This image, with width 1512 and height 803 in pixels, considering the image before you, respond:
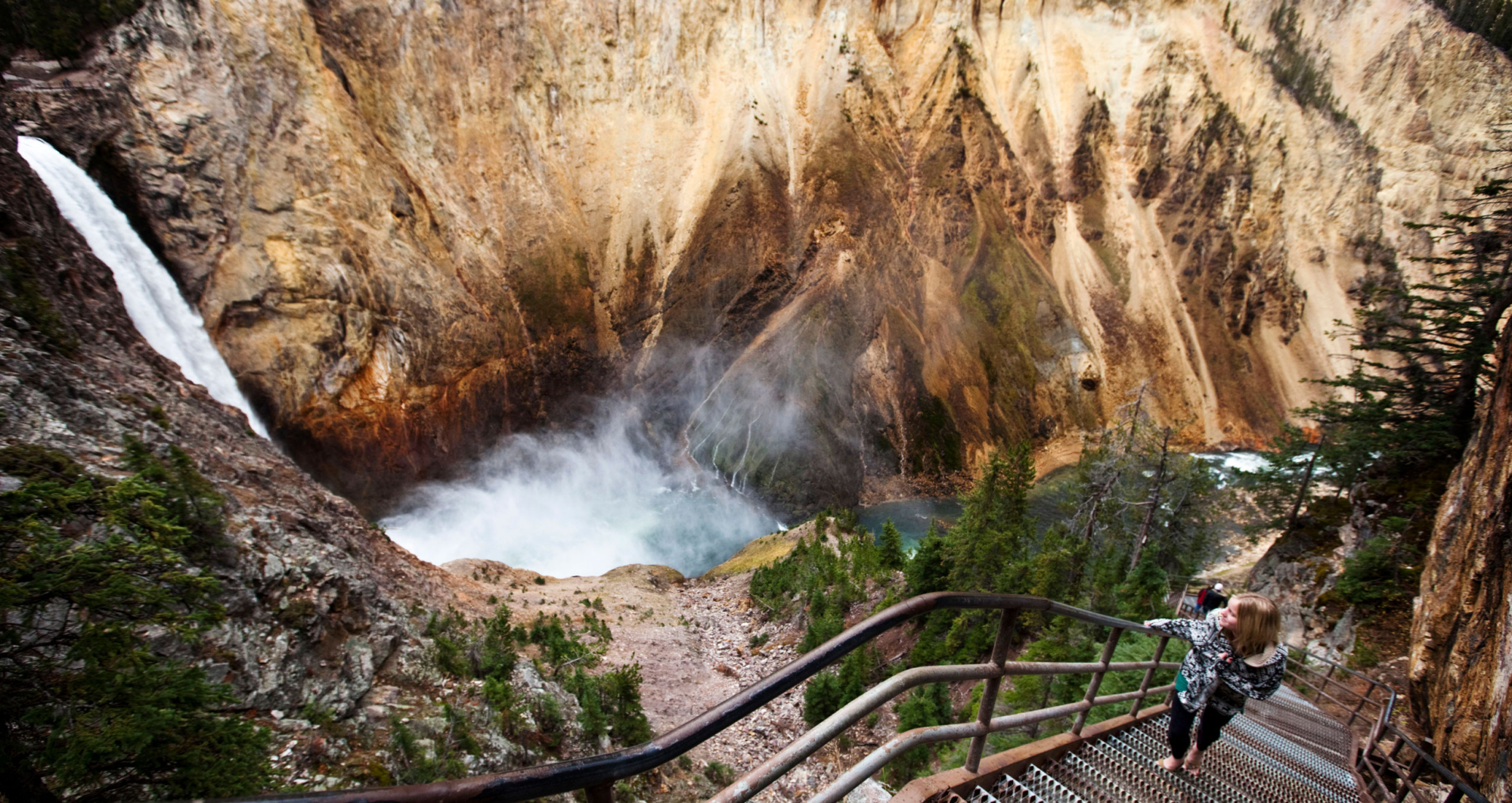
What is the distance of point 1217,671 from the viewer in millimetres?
3311

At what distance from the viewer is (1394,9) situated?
2944cm

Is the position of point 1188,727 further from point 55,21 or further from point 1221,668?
point 55,21

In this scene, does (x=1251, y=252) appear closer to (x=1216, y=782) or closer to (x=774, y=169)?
(x=774, y=169)

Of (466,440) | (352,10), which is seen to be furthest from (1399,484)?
(352,10)

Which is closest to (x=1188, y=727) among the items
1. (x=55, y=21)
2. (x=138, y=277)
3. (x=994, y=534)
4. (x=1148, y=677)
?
(x=1148, y=677)

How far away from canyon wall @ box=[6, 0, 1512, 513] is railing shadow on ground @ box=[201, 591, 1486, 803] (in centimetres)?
2029

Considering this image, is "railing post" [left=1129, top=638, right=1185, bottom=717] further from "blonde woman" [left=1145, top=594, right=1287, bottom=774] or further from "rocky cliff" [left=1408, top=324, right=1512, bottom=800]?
"rocky cliff" [left=1408, top=324, right=1512, bottom=800]

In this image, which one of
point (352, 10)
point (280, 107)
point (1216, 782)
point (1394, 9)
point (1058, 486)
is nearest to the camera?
point (1216, 782)

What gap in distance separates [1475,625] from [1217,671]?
4.22 metres

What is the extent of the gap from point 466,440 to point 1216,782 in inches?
887

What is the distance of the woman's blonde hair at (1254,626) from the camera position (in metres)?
3.18

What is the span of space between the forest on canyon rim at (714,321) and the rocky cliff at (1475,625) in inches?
2.8

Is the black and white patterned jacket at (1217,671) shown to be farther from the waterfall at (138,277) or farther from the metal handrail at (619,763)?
the waterfall at (138,277)

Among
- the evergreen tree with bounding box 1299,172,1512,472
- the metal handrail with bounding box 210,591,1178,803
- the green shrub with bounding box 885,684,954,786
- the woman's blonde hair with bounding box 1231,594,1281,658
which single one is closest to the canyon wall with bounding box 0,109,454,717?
the metal handrail with bounding box 210,591,1178,803
